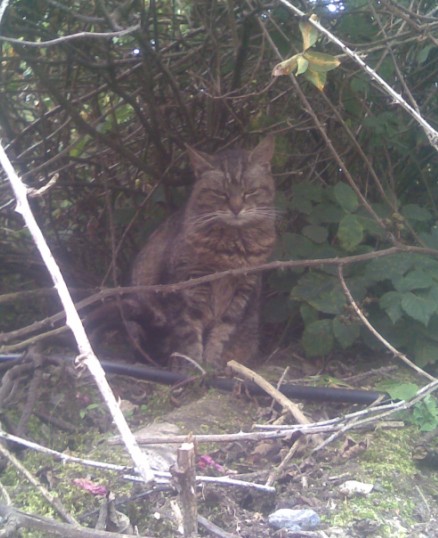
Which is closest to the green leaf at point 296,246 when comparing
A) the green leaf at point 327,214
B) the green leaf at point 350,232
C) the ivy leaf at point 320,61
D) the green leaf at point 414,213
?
the green leaf at point 327,214

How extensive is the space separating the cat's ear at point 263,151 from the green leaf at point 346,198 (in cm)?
61

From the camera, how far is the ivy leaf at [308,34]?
2.52 meters

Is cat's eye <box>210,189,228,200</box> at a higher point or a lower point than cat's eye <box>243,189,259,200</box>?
higher

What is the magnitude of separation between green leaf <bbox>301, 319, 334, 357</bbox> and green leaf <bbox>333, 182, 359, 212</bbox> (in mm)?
584

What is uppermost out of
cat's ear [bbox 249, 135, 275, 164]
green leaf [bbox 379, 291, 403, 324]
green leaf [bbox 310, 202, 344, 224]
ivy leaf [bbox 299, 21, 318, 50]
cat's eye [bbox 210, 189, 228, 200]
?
ivy leaf [bbox 299, 21, 318, 50]

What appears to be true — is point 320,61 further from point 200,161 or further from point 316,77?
point 200,161

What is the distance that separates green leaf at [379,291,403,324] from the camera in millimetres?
3594

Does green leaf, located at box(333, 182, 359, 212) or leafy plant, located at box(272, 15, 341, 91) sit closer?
leafy plant, located at box(272, 15, 341, 91)

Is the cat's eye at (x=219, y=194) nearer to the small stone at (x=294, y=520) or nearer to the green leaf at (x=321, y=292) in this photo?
the green leaf at (x=321, y=292)

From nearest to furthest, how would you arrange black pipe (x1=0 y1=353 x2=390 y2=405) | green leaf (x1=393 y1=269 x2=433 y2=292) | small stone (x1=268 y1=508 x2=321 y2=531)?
small stone (x1=268 y1=508 x2=321 y2=531) < black pipe (x1=0 y1=353 x2=390 y2=405) < green leaf (x1=393 y1=269 x2=433 y2=292)

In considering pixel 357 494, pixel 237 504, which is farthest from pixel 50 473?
pixel 357 494

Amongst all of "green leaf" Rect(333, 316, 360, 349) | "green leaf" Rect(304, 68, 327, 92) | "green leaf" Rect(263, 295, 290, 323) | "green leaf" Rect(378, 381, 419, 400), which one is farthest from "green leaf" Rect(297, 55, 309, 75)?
"green leaf" Rect(263, 295, 290, 323)

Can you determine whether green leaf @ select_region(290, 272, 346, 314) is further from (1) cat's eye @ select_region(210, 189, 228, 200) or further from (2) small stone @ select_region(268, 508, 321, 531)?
(2) small stone @ select_region(268, 508, 321, 531)

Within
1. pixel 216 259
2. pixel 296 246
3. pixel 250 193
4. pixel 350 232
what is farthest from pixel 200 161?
pixel 350 232
